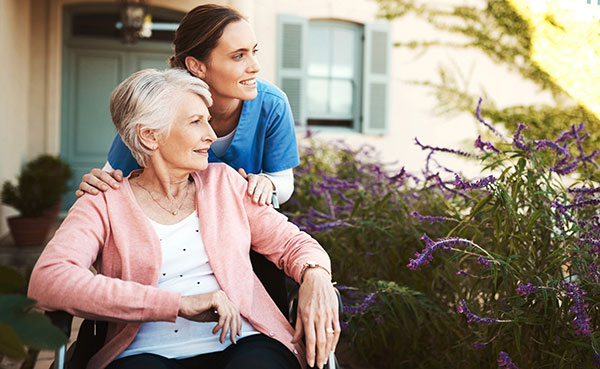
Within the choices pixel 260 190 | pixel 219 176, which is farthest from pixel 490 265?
pixel 219 176

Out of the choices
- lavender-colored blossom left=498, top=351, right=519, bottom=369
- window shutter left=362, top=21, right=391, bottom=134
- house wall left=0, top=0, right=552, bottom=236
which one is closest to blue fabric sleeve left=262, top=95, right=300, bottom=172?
lavender-colored blossom left=498, top=351, right=519, bottom=369

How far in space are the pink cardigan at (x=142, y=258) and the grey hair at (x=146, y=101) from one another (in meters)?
0.16

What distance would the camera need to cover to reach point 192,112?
168 cm

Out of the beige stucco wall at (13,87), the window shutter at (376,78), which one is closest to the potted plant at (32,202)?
the beige stucco wall at (13,87)

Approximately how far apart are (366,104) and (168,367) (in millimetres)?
6720

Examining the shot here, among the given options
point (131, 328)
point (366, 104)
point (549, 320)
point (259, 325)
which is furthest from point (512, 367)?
point (366, 104)

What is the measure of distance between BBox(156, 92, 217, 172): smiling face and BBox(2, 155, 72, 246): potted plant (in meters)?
4.39

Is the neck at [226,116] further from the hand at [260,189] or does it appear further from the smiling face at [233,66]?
the hand at [260,189]

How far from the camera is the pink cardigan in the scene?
4.42 ft

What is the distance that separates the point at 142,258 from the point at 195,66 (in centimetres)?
74

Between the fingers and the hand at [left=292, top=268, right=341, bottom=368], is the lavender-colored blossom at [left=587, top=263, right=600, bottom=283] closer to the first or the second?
the hand at [left=292, top=268, right=341, bottom=368]

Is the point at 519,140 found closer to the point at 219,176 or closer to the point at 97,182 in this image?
the point at 219,176

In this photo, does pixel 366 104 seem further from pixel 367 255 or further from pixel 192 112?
pixel 192 112

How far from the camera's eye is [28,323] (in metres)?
0.74
